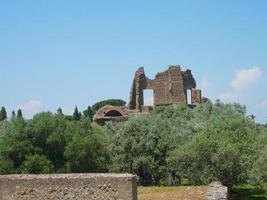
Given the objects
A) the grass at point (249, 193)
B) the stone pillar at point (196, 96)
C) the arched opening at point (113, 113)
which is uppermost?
the stone pillar at point (196, 96)

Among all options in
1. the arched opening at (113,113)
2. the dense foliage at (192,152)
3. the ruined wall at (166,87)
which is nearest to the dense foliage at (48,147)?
the dense foliage at (192,152)

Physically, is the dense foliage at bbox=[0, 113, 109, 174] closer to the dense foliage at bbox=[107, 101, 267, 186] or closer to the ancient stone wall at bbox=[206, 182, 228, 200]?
the dense foliage at bbox=[107, 101, 267, 186]

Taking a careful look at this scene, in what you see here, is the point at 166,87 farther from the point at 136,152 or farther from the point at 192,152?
the point at 192,152

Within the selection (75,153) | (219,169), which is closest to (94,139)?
(75,153)

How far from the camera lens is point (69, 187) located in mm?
16766

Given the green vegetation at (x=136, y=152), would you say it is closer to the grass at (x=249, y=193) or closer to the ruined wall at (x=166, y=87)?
the grass at (x=249, y=193)

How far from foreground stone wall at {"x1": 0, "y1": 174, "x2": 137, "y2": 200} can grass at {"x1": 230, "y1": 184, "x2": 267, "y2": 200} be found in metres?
22.1

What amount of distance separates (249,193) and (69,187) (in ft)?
91.6

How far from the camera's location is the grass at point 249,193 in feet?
127

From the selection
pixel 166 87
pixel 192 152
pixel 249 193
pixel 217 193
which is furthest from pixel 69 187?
pixel 166 87

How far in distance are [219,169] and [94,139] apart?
877cm

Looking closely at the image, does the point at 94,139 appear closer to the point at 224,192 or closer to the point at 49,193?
the point at 224,192

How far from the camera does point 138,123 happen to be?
46844 mm

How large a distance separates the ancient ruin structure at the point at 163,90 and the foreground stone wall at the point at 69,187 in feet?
239
